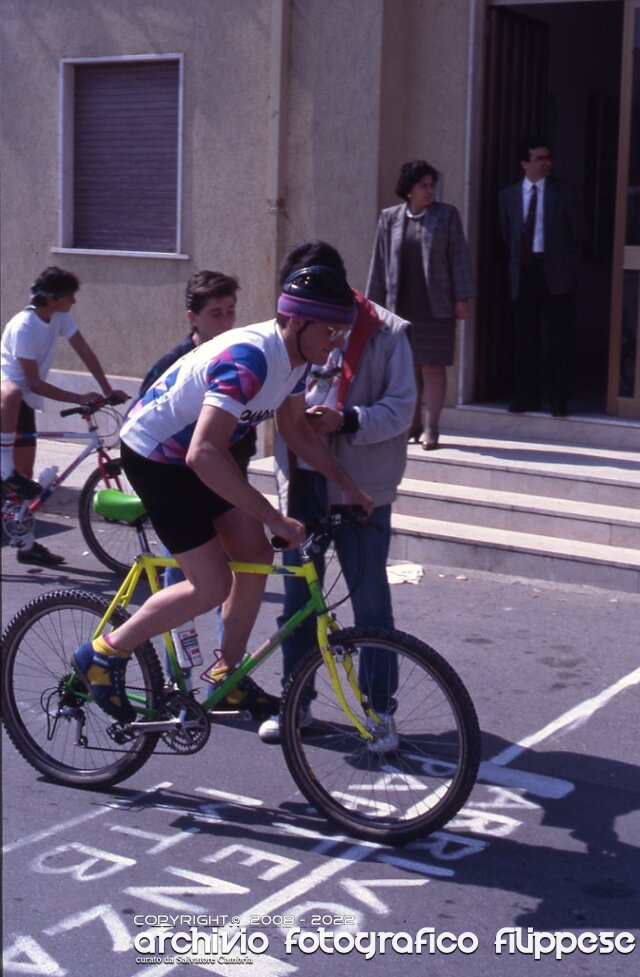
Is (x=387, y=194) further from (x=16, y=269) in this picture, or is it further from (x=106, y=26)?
(x=16, y=269)

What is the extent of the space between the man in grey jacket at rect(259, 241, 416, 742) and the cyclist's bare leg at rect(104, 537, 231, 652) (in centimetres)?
51

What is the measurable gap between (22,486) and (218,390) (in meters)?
4.05

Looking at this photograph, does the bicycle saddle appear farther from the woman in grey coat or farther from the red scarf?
the woman in grey coat

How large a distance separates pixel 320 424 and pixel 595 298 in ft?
26.2

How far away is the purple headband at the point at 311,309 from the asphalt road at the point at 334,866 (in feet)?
5.53

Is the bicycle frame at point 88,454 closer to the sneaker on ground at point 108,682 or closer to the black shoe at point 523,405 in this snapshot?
the black shoe at point 523,405

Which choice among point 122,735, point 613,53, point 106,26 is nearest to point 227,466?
point 122,735

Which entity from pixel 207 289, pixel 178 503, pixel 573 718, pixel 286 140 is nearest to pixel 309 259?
pixel 178 503

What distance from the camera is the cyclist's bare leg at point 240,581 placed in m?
4.71

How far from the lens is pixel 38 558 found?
838 cm

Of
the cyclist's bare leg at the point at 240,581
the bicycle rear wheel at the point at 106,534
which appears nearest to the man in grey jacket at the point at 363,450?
the cyclist's bare leg at the point at 240,581

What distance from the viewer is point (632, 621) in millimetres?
7094

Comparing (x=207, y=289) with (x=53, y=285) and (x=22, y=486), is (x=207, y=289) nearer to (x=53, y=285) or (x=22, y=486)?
(x=53, y=285)

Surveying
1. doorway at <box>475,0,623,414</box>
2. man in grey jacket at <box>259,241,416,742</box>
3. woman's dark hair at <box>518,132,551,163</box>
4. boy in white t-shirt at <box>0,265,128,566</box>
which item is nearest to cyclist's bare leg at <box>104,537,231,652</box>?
man in grey jacket at <box>259,241,416,742</box>
